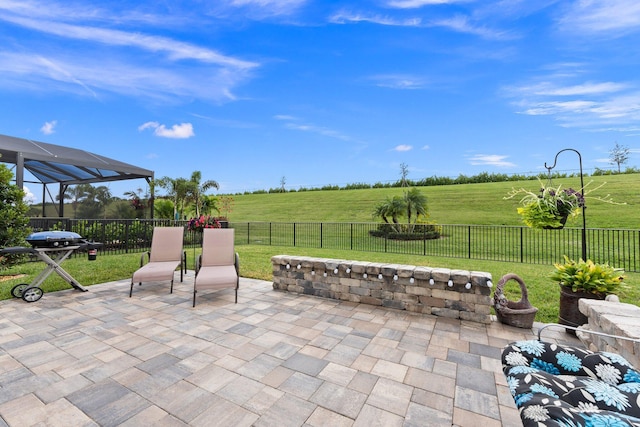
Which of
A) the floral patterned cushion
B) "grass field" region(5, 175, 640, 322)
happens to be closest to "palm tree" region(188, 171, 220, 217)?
"grass field" region(5, 175, 640, 322)

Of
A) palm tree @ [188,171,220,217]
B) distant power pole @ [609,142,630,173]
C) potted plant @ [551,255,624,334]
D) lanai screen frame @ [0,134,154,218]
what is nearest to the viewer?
potted plant @ [551,255,624,334]

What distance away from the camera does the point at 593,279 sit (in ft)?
10.0

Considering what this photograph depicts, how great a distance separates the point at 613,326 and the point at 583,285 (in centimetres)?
104

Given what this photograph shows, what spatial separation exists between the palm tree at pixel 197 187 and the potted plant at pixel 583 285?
48.4 feet

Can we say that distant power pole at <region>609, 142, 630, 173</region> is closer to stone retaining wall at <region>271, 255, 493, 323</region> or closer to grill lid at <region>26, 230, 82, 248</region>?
stone retaining wall at <region>271, 255, 493, 323</region>

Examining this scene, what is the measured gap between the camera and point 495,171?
30.8 meters

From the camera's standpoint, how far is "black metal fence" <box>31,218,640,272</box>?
26.3 feet

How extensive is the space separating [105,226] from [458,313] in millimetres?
9828

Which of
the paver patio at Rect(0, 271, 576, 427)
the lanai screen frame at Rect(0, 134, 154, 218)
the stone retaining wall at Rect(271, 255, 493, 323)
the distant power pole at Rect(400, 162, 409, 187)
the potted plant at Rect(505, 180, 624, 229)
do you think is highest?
the distant power pole at Rect(400, 162, 409, 187)

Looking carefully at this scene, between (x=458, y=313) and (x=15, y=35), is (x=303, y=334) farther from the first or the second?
(x=15, y=35)

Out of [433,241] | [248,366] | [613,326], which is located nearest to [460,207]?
[433,241]

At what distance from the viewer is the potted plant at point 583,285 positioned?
3010 mm

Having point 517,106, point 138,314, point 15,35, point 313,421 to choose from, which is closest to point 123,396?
point 313,421

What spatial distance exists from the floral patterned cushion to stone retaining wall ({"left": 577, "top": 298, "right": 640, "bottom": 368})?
0.80 m
